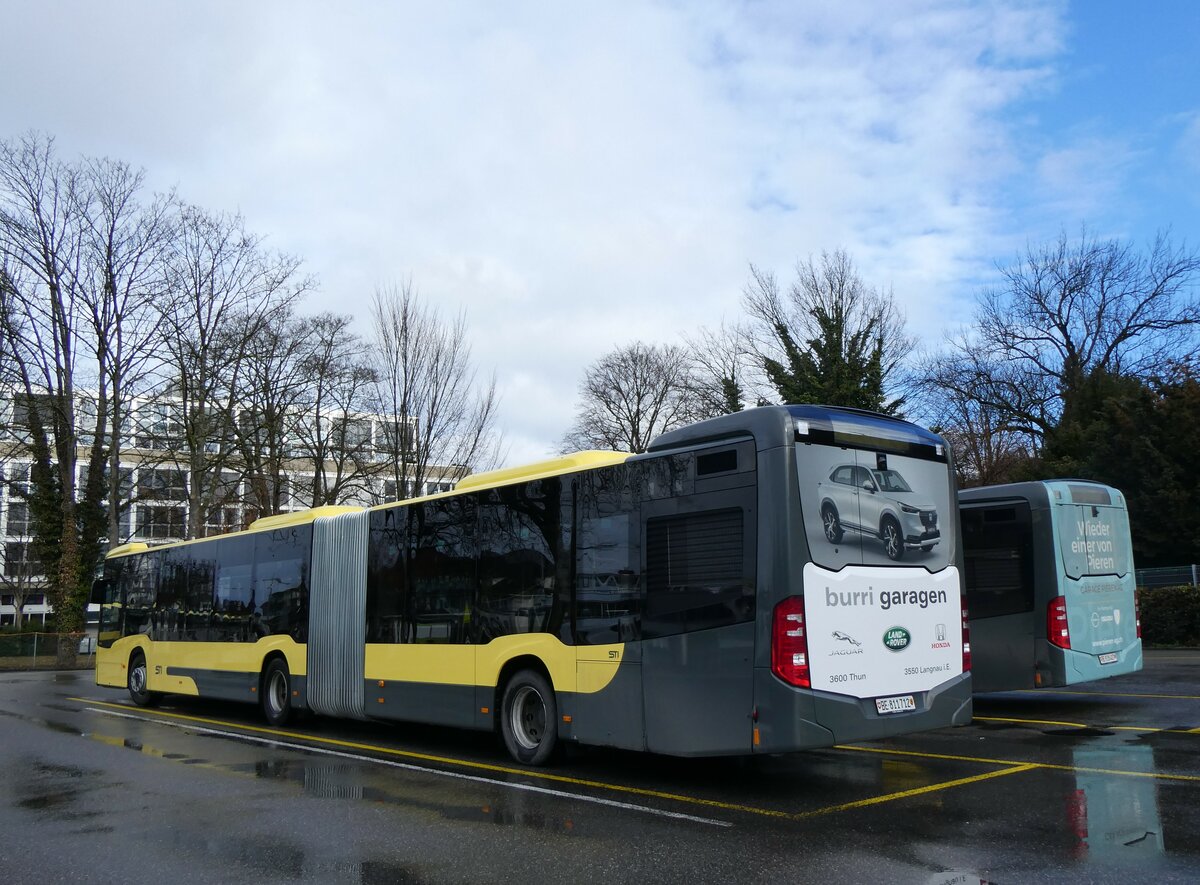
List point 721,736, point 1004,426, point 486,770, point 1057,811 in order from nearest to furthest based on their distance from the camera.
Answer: point 1057,811
point 721,736
point 486,770
point 1004,426

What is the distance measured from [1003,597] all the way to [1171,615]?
14.8 meters

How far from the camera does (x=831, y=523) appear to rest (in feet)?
26.2

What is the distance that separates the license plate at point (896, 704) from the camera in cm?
803

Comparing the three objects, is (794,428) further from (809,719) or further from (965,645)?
(965,645)

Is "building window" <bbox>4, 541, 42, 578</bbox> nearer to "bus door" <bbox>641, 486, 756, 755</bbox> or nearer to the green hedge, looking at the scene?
the green hedge

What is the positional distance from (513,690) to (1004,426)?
36010 millimetres

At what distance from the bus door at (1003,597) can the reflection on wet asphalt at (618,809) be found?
0.66 metres

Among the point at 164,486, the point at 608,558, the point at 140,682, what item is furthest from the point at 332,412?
the point at 608,558

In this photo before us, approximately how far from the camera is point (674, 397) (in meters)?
48.7

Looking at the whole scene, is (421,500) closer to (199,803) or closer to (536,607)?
(536,607)

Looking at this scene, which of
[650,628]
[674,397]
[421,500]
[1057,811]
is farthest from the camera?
[674,397]

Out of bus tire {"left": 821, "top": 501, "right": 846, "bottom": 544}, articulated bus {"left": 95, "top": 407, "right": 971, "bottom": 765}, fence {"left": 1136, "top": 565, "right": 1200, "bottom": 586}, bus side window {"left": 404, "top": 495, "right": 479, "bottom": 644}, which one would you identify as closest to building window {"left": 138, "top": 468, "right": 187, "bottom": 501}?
bus side window {"left": 404, "top": 495, "right": 479, "bottom": 644}

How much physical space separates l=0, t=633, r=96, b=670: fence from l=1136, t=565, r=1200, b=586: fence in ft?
102

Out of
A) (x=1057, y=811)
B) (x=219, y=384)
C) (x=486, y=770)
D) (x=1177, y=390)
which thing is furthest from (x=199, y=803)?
(x=1177, y=390)
